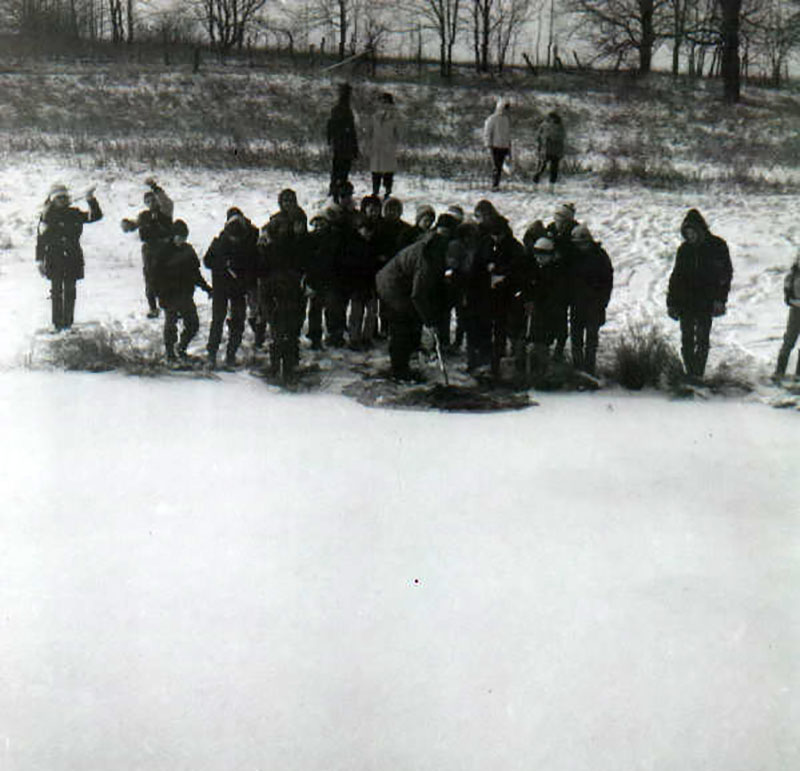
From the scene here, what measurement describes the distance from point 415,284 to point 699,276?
8.61ft

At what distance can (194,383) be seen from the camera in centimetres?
895

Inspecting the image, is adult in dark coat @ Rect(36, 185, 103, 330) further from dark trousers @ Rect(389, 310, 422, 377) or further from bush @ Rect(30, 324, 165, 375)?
dark trousers @ Rect(389, 310, 422, 377)

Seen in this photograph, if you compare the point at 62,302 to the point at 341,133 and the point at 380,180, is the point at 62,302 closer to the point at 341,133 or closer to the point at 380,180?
the point at 341,133

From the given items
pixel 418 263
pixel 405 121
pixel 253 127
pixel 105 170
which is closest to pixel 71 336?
pixel 418 263

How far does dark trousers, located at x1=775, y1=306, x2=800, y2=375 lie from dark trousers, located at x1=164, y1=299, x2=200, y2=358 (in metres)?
5.69

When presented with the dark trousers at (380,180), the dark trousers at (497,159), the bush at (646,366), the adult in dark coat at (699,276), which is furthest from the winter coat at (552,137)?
the adult in dark coat at (699,276)

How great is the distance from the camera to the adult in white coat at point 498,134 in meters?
15.6

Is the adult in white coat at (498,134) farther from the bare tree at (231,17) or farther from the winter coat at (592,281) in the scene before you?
the bare tree at (231,17)

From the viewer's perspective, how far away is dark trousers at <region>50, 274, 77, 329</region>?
10.1m

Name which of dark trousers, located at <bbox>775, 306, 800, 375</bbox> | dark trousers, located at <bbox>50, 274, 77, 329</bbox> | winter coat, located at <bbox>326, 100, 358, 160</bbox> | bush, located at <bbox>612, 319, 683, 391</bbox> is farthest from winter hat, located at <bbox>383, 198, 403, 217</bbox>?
winter coat, located at <bbox>326, 100, 358, 160</bbox>

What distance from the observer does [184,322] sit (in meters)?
9.20

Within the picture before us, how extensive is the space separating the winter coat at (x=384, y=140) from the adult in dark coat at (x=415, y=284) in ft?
20.3

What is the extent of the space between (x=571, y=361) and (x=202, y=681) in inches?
232

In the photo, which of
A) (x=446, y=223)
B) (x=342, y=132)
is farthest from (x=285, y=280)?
(x=342, y=132)
